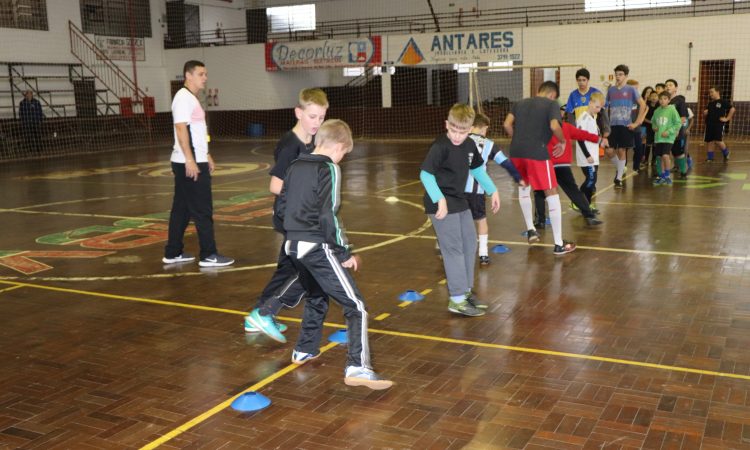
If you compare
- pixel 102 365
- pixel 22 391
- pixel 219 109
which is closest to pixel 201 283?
pixel 102 365

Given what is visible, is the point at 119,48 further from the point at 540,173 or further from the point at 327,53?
the point at 540,173

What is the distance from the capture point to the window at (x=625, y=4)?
29141mm

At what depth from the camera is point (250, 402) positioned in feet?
15.2

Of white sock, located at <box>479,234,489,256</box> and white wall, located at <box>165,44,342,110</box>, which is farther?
white wall, located at <box>165,44,342,110</box>

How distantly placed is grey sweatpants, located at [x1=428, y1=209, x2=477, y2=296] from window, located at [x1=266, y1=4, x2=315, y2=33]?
32446mm

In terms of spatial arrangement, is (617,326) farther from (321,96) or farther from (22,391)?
(22,391)

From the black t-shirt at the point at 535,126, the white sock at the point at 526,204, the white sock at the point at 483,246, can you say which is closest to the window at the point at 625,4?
the white sock at the point at 526,204

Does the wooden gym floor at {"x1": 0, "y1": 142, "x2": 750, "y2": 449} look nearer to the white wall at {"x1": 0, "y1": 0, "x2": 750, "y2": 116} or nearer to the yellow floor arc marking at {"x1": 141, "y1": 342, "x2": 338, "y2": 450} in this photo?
the yellow floor arc marking at {"x1": 141, "y1": 342, "x2": 338, "y2": 450}

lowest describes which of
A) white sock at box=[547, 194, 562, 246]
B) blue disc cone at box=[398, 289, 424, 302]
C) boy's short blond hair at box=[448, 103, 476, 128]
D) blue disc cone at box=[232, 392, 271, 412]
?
blue disc cone at box=[232, 392, 271, 412]

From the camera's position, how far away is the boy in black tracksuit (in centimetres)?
470

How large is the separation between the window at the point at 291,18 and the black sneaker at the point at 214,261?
30233mm

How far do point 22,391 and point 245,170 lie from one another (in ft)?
49.2

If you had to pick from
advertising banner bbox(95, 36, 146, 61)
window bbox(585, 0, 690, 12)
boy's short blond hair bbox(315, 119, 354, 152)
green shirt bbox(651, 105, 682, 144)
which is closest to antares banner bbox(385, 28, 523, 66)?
window bbox(585, 0, 690, 12)

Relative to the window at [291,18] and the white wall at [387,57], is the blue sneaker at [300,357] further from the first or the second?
the window at [291,18]
